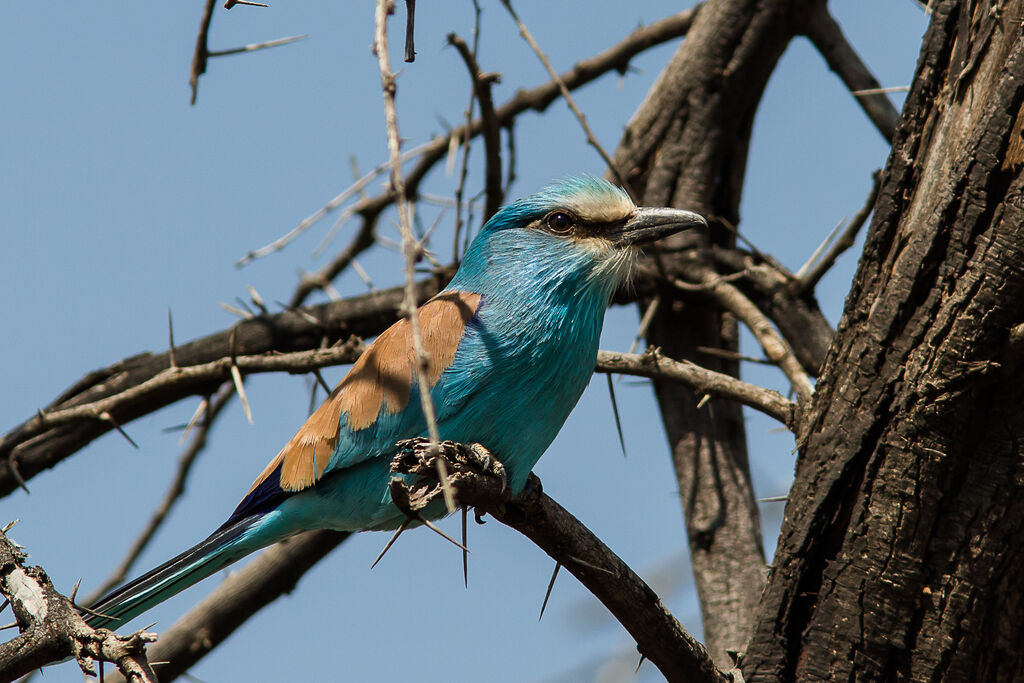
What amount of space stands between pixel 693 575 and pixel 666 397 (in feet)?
2.87

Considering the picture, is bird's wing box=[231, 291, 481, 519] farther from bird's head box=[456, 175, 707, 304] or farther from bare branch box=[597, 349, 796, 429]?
bare branch box=[597, 349, 796, 429]

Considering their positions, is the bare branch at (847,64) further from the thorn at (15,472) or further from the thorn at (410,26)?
the thorn at (15,472)

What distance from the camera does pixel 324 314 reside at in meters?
4.96

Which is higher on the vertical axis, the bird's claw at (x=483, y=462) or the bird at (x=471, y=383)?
the bird at (x=471, y=383)

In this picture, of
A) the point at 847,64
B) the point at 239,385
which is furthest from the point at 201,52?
the point at 847,64

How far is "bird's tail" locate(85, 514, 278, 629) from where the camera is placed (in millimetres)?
3625

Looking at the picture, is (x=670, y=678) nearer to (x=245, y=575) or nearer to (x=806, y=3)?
(x=245, y=575)

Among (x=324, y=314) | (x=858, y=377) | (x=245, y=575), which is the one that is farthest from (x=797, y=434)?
(x=245, y=575)

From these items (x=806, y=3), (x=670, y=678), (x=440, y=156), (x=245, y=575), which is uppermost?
(x=806, y=3)

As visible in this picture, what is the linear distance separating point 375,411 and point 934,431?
1.94 meters

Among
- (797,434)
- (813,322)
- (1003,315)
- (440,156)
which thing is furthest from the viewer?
(440,156)

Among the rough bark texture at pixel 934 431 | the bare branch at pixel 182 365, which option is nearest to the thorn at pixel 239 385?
the bare branch at pixel 182 365

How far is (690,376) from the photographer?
154 inches

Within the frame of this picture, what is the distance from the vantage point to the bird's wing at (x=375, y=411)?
12.7 ft
